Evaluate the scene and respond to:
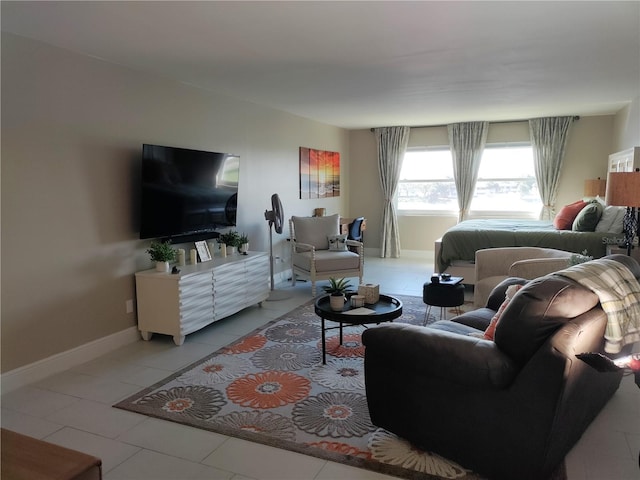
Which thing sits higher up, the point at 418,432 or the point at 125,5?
the point at 125,5

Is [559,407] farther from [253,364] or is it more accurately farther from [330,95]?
[330,95]

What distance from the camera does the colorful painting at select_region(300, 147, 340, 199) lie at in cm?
697

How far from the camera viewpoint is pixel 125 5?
8.33 feet

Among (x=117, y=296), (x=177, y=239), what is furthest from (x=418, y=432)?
(x=177, y=239)

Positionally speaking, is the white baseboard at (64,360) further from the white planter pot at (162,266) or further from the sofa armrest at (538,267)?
the sofa armrest at (538,267)

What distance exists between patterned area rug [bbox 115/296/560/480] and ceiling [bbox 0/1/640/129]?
236cm

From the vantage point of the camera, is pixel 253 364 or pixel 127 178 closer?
pixel 253 364

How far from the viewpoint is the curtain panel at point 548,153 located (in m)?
7.12

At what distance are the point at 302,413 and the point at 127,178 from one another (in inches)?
98.7

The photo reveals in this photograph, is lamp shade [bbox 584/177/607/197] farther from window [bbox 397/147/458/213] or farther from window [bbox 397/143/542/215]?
window [bbox 397/147/458/213]

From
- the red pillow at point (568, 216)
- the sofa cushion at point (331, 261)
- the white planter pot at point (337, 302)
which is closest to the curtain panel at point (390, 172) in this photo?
the sofa cushion at point (331, 261)

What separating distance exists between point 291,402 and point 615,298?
1.88 metres

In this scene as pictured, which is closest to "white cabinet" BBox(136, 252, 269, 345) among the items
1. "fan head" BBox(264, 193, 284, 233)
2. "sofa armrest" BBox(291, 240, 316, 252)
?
"fan head" BBox(264, 193, 284, 233)

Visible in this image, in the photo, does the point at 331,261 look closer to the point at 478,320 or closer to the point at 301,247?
the point at 301,247
